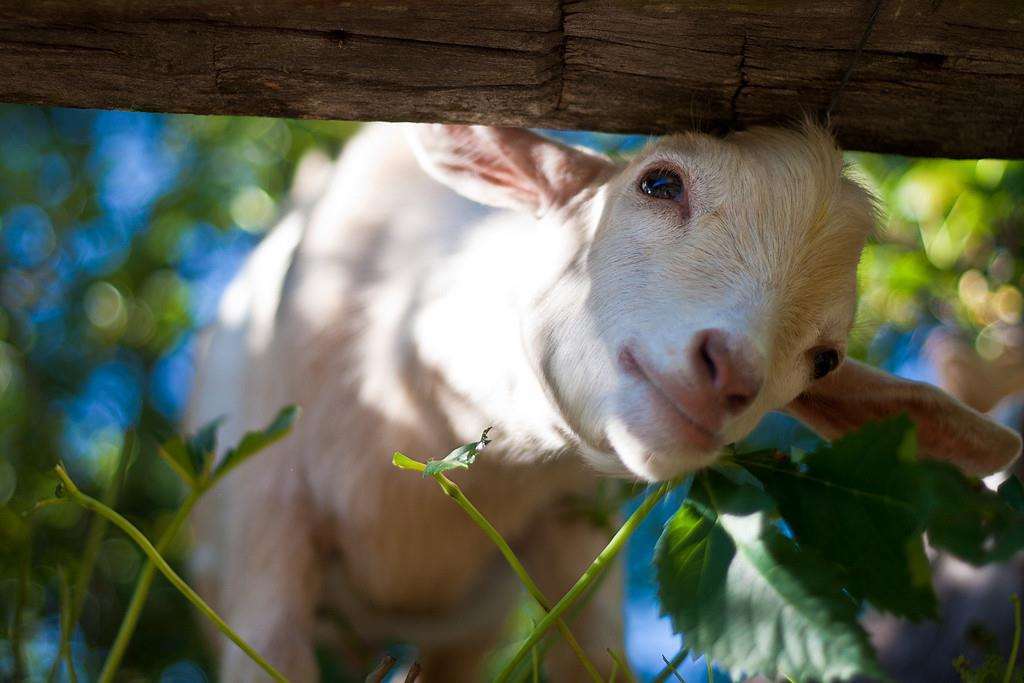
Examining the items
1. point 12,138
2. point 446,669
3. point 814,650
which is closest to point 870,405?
point 814,650

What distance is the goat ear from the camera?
2480mm

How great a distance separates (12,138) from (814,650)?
14.6 ft

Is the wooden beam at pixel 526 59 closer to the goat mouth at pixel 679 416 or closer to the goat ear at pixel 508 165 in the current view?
the goat ear at pixel 508 165

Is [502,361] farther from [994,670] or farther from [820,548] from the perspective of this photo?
[994,670]

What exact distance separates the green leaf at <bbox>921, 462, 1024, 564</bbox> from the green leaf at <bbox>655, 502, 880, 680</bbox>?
8.6 inches

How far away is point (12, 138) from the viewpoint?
16.2 ft

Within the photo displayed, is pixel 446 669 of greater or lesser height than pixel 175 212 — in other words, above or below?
below

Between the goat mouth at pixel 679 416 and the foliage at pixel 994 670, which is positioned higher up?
the goat mouth at pixel 679 416

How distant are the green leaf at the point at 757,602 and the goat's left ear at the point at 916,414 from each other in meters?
0.71

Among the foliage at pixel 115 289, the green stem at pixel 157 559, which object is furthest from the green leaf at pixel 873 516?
the foliage at pixel 115 289

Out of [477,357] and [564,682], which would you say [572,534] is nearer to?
[564,682]

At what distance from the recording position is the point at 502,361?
258cm

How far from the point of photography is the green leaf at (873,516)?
159 centimetres

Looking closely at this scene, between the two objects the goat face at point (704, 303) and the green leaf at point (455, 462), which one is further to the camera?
the goat face at point (704, 303)
